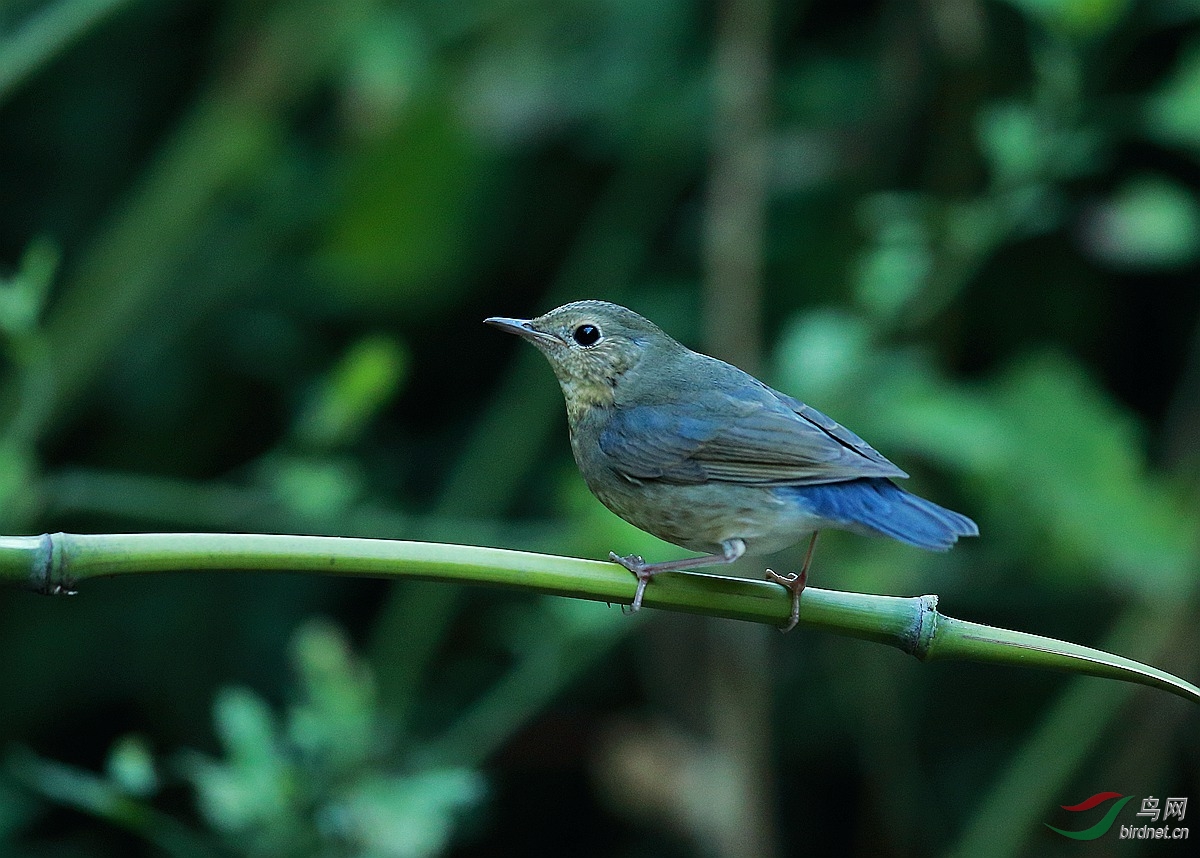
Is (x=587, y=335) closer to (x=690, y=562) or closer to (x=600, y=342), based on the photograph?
(x=600, y=342)

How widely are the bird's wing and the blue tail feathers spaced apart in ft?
0.23

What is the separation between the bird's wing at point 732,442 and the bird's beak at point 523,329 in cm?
23

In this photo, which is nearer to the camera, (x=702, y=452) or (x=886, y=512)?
(x=886, y=512)

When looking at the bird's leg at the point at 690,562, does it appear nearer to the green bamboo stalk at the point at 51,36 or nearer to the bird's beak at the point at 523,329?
the bird's beak at the point at 523,329

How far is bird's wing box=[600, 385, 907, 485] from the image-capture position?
8.50 ft

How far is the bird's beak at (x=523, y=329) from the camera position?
2582 millimetres

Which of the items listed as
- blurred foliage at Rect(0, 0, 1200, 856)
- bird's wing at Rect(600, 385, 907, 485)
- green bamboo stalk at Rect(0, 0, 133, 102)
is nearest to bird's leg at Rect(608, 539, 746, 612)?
bird's wing at Rect(600, 385, 907, 485)

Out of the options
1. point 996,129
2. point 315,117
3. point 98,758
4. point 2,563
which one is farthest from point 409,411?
point 2,563

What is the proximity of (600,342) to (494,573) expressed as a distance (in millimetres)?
1172

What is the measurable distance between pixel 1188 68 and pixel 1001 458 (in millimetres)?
1347

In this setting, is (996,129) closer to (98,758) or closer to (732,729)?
(732,729)

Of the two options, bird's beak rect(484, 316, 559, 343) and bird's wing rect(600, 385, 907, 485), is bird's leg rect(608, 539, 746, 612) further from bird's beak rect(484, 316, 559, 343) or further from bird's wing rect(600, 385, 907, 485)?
bird's beak rect(484, 316, 559, 343)

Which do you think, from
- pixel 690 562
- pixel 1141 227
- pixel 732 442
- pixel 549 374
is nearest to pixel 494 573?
pixel 690 562

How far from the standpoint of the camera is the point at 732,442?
271 centimetres
